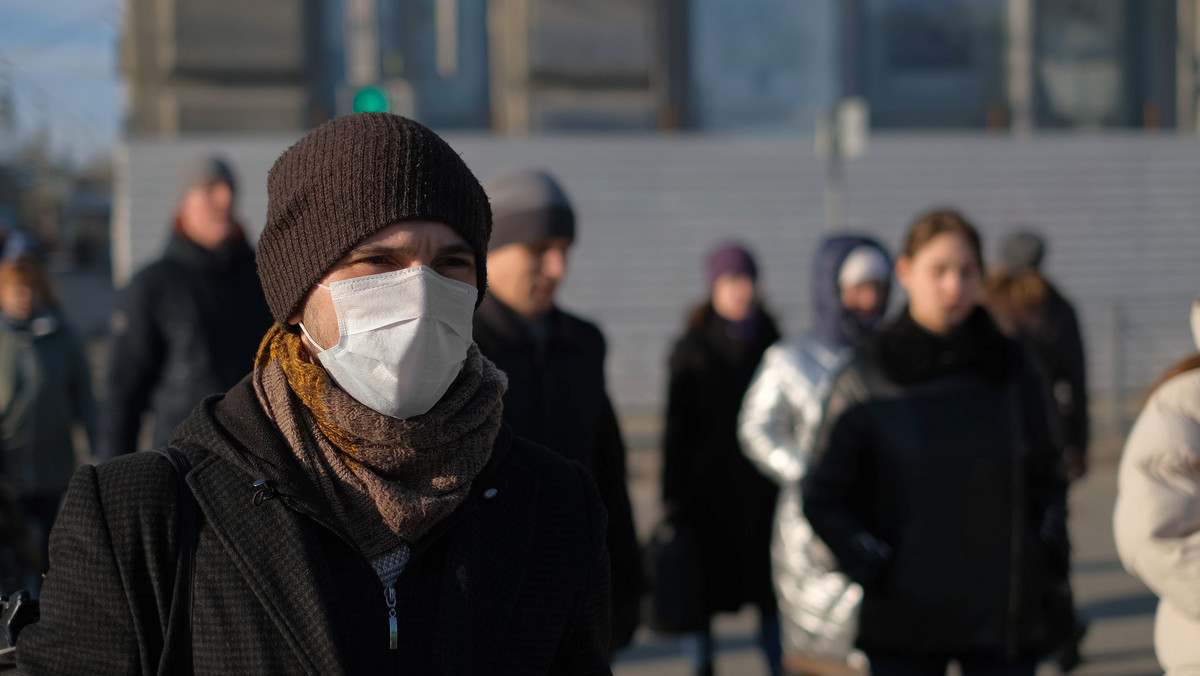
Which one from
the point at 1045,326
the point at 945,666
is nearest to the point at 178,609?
the point at 945,666

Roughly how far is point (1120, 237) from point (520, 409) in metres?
13.7

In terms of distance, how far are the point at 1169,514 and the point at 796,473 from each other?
2230 mm

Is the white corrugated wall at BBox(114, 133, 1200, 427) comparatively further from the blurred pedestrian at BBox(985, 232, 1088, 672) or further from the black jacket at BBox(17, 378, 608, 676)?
the black jacket at BBox(17, 378, 608, 676)

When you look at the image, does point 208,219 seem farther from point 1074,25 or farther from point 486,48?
point 1074,25

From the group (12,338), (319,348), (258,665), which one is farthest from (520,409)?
(12,338)

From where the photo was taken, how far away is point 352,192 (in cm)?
189

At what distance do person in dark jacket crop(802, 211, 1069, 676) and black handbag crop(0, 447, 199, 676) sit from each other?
2.47 meters

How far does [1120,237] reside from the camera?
15.6m

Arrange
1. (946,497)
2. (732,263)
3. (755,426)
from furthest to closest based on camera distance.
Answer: (732,263) → (755,426) → (946,497)

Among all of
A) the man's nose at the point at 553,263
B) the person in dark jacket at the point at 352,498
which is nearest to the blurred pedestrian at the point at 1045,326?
the man's nose at the point at 553,263

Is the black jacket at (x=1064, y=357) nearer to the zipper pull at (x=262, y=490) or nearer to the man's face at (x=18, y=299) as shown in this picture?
the man's face at (x=18, y=299)

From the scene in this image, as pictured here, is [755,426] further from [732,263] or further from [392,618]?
[392,618]

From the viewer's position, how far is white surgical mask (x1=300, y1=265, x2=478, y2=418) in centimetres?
196

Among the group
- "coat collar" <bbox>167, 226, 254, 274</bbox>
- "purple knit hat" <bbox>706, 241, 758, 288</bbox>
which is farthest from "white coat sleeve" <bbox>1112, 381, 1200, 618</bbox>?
"coat collar" <bbox>167, 226, 254, 274</bbox>
